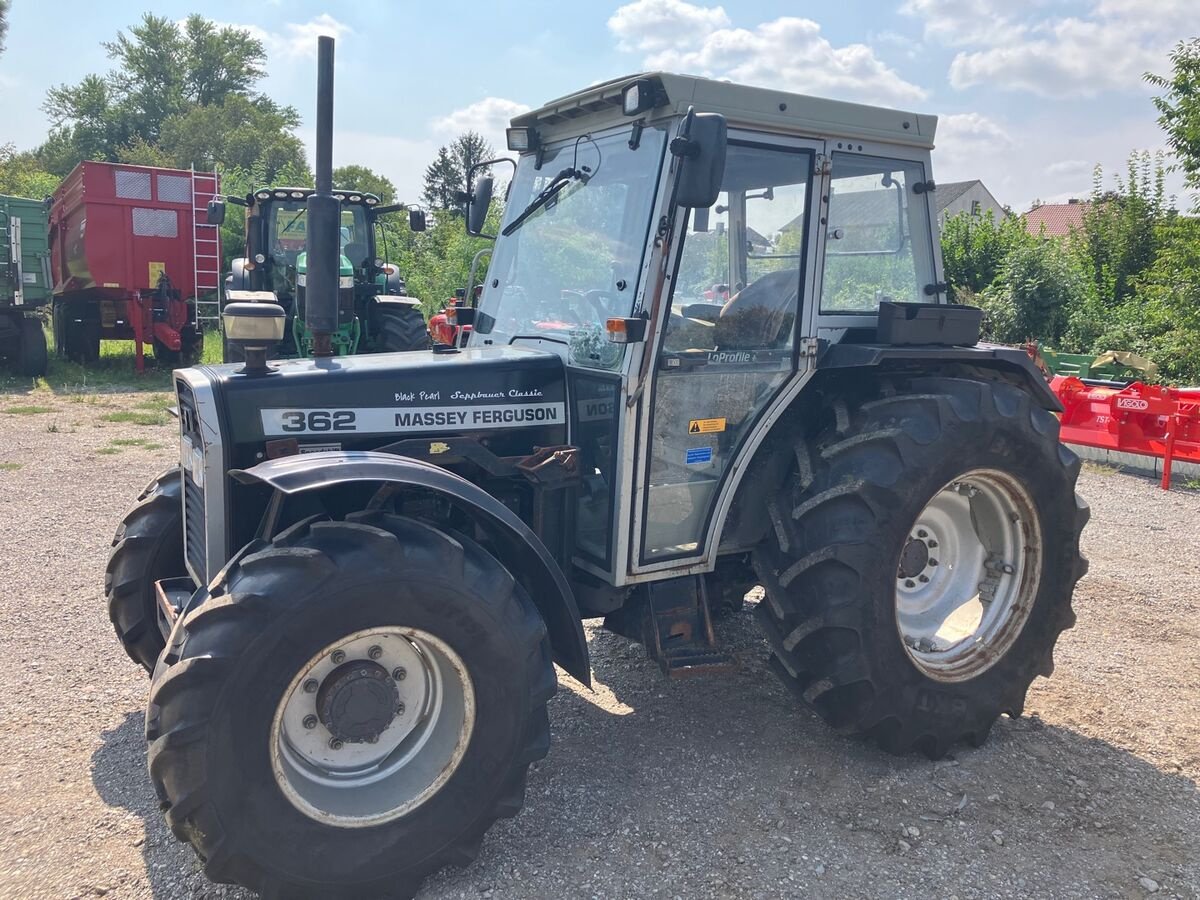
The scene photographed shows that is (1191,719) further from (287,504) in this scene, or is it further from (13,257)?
(13,257)

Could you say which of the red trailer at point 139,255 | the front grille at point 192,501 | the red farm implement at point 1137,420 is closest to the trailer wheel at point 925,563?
the front grille at point 192,501

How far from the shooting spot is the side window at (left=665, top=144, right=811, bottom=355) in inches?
145

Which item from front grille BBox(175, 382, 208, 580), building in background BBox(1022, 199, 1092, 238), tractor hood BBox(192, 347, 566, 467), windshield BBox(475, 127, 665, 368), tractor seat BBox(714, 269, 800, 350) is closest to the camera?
tractor hood BBox(192, 347, 566, 467)

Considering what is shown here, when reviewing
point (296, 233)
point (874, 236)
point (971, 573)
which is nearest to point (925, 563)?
point (971, 573)

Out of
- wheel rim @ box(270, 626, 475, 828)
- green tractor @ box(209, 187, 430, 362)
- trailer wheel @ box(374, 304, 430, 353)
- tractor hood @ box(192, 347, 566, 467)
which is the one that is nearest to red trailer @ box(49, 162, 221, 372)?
green tractor @ box(209, 187, 430, 362)

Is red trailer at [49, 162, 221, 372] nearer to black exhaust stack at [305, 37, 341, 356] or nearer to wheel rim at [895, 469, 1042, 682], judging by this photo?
black exhaust stack at [305, 37, 341, 356]

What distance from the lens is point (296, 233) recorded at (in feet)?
42.9

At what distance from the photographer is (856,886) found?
312 centimetres

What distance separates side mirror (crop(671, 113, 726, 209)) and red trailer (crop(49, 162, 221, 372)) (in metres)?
14.2

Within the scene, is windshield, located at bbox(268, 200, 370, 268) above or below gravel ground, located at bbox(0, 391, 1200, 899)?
above

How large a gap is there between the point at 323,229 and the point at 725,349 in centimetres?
158

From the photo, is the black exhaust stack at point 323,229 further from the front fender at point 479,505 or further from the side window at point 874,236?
the side window at point 874,236

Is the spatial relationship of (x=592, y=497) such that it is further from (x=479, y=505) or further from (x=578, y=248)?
(x=578, y=248)

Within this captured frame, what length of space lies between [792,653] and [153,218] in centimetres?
1492
